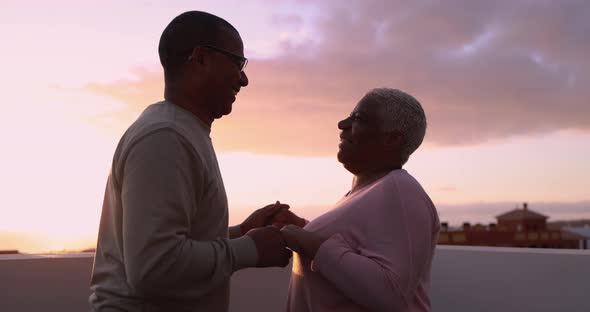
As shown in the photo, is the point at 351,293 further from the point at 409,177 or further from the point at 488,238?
the point at 488,238

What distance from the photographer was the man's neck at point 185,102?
1.97 metres

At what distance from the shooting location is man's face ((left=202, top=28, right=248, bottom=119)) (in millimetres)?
1973

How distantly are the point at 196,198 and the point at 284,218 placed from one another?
618 mm

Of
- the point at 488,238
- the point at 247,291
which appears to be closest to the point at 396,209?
the point at 247,291

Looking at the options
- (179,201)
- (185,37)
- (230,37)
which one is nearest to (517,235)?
(230,37)

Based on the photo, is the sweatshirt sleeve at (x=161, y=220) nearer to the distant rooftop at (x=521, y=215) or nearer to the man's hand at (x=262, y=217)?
the man's hand at (x=262, y=217)

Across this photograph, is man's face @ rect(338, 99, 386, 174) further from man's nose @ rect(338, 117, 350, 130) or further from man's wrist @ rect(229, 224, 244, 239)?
man's wrist @ rect(229, 224, 244, 239)

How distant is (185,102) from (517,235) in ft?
69.4

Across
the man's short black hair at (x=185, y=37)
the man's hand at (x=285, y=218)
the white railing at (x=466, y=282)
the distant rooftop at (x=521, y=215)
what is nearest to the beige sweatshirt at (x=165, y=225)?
the man's short black hair at (x=185, y=37)

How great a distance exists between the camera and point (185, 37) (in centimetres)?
195

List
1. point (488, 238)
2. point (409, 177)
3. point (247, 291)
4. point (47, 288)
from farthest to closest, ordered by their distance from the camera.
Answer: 1. point (488, 238)
2. point (247, 291)
3. point (47, 288)
4. point (409, 177)

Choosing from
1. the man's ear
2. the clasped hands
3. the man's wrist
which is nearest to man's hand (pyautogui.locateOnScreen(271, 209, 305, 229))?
the clasped hands

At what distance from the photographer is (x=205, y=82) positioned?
1.97 meters

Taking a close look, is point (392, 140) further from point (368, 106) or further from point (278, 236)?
point (278, 236)
